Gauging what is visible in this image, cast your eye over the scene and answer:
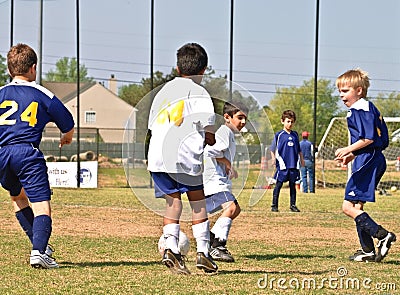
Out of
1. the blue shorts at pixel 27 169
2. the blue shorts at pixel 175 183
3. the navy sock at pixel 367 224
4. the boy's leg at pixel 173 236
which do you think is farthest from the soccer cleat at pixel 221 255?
the blue shorts at pixel 27 169

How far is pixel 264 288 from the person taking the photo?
5410 mm

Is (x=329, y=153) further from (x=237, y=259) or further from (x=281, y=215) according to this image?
(x=237, y=259)

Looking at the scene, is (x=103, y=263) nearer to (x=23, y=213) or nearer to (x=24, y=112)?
(x=23, y=213)

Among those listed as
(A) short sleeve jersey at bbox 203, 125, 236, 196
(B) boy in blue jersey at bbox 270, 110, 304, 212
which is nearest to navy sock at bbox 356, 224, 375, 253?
(A) short sleeve jersey at bbox 203, 125, 236, 196

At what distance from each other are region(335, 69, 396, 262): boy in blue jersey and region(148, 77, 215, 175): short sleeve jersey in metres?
1.55

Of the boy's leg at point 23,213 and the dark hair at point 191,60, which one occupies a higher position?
the dark hair at point 191,60

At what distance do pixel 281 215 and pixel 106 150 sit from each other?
3347cm

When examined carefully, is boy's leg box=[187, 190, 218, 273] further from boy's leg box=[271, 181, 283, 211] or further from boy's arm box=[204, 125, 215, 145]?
boy's leg box=[271, 181, 283, 211]

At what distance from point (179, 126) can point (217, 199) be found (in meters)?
1.73

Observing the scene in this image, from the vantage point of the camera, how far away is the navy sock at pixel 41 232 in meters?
6.26

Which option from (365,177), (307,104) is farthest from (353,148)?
(307,104)

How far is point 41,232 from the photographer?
20.7ft

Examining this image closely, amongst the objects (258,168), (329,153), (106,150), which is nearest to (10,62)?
(258,168)

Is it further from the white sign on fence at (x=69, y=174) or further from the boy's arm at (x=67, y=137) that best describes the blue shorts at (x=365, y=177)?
the white sign on fence at (x=69, y=174)
